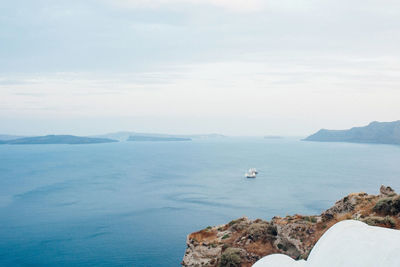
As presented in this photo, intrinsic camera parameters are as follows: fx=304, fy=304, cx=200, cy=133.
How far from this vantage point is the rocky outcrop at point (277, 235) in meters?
15.7

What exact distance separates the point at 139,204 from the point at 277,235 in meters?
55.2

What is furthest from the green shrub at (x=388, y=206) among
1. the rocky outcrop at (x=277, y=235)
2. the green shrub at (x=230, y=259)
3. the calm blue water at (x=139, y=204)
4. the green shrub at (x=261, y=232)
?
the calm blue water at (x=139, y=204)

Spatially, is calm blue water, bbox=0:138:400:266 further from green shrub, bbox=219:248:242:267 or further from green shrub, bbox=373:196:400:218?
green shrub, bbox=373:196:400:218

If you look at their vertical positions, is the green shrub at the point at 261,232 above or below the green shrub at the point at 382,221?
below

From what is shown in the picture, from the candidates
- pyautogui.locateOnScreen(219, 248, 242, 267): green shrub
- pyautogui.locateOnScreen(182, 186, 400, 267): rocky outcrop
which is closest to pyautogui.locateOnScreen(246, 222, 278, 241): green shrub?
pyautogui.locateOnScreen(182, 186, 400, 267): rocky outcrop

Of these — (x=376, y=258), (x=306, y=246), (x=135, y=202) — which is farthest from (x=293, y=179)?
(x=376, y=258)

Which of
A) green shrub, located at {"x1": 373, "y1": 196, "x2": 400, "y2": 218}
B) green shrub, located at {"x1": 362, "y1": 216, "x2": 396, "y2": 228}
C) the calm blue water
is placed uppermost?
green shrub, located at {"x1": 373, "y1": 196, "x2": 400, "y2": 218}

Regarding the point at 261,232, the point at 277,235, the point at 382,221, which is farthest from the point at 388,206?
the point at 261,232

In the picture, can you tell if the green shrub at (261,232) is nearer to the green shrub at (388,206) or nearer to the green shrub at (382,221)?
the green shrub at (382,221)

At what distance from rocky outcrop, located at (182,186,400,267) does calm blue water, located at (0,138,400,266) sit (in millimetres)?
22220

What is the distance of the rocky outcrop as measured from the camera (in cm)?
1574

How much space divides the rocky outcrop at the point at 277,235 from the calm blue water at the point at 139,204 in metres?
22.2

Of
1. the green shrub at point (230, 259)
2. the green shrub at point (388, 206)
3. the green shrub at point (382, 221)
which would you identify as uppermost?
the green shrub at point (388, 206)

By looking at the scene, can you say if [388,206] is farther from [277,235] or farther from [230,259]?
[230,259]
